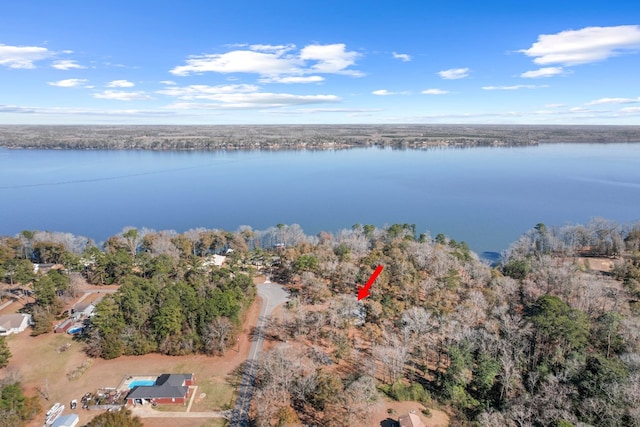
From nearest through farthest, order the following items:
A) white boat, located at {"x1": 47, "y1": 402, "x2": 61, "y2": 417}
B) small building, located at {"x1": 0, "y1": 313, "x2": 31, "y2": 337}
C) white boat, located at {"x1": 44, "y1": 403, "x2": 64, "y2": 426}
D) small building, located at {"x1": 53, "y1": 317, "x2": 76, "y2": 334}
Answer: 1. white boat, located at {"x1": 44, "y1": 403, "x2": 64, "y2": 426}
2. white boat, located at {"x1": 47, "y1": 402, "x2": 61, "y2": 417}
3. small building, located at {"x1": 0, "y1": 313, "x2": 31, "y2": 337}
4. small building, located at {"x1": 53, "y1": 317, "x2": 76, "y2": 334}

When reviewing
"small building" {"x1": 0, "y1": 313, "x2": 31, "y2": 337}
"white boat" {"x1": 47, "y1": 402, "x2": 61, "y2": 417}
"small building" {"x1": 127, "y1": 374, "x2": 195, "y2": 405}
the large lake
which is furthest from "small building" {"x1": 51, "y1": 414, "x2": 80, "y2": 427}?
the large lake

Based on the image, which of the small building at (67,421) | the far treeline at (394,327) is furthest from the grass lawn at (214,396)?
the small building at (67,421)

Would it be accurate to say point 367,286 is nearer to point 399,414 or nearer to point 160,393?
point 399,414

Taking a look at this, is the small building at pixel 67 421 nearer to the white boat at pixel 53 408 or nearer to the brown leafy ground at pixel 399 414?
the white boat at pixel 53 408

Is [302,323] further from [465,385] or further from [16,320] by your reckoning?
[16,320]

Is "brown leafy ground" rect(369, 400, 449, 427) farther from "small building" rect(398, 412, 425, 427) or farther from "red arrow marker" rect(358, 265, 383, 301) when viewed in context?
"red arrow marker" rect(358, 265, 383, 301)
